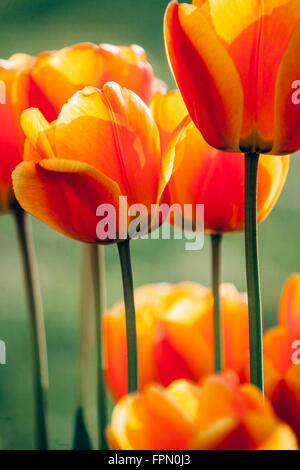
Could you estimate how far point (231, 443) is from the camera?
0.66ft

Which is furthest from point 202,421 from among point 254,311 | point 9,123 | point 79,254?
point 79,254

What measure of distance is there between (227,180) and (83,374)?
127 mm

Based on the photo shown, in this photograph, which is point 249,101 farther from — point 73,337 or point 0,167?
point 73,337

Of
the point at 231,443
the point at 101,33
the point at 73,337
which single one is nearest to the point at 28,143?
the point at 231,443

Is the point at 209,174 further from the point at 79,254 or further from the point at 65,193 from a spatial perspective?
the point at 79,254

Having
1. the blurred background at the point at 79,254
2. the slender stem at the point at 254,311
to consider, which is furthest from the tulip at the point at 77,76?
the blurred background at the point at 79,254

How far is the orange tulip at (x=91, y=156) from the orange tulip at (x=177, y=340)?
84mm

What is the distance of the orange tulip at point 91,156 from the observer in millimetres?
266

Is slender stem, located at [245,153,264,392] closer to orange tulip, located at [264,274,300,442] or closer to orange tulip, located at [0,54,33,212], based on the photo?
orange tulip, located at [264,274,300,442]

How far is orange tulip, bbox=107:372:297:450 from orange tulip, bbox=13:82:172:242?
84mm

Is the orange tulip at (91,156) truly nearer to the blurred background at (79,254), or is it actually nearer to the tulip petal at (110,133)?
the tulip petal at (110,133)

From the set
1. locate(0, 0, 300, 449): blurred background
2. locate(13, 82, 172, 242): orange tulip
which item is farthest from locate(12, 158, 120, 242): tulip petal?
locate(0, 0, 300, 449): blurred background

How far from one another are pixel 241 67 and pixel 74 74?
10cm
